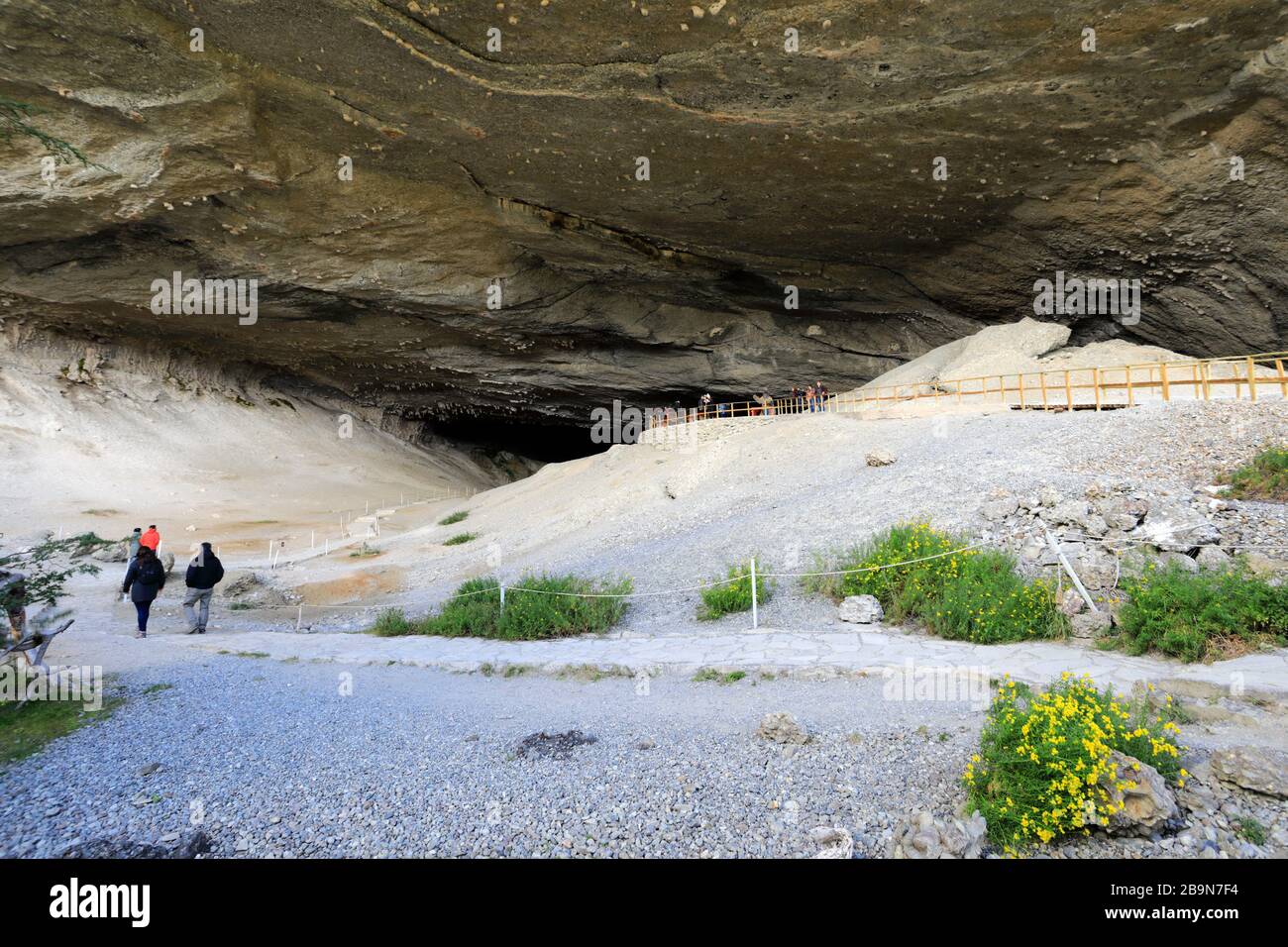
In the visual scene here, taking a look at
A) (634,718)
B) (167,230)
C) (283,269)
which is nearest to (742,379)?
(283,269)

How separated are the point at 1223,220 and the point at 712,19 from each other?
681 inches

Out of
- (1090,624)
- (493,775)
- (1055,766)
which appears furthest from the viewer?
(1090,624)

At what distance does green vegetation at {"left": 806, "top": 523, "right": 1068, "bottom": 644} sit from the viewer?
778 centimetres

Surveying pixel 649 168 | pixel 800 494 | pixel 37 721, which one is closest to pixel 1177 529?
pixel 800 494

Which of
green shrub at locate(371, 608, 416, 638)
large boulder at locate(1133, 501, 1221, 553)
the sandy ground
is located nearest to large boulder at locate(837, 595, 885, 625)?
large boulder at locate(1133, 501, 1221, 553)

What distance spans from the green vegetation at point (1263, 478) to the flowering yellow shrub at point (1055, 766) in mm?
7621

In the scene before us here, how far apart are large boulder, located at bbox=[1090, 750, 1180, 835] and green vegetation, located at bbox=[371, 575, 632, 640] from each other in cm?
733

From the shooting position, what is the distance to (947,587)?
8547 mm

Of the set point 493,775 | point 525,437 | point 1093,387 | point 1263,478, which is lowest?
point 493,775

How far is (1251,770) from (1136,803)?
3.23ft

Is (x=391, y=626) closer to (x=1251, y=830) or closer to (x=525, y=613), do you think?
(x=525, y=613)

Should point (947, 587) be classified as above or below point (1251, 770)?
above

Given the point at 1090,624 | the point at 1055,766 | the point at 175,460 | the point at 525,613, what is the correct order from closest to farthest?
the point at 1055,766, the point at 1090,624, the point at 525,613, the point at 175,460

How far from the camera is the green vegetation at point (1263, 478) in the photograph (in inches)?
375
